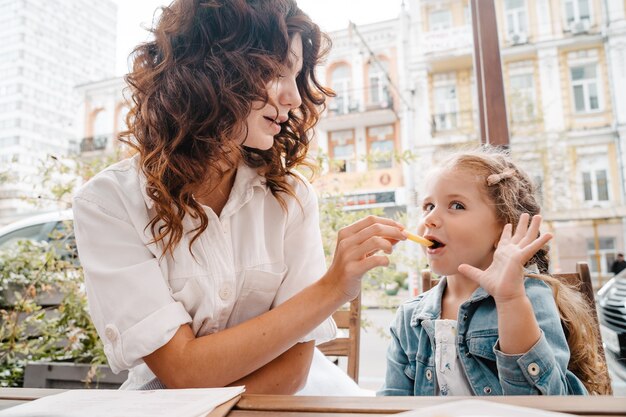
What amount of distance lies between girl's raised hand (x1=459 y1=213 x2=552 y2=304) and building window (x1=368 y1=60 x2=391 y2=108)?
173cm

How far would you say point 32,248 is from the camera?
91.4 inches

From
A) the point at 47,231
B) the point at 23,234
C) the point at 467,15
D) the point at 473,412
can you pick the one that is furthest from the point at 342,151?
the point at 473,412

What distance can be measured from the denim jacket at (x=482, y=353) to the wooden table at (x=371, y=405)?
0.32 metres

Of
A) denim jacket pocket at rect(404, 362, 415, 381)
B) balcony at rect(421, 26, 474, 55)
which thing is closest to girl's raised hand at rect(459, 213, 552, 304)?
denim jacket pocket at rect(404, 362, 415, 381)

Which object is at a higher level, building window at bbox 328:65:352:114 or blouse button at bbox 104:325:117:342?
building window at bbox 328:65:352:114

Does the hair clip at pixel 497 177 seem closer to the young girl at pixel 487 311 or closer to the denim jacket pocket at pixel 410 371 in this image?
the young girl at pixel 487 311

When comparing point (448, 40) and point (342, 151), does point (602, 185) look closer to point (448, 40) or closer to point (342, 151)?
point (448, 40)

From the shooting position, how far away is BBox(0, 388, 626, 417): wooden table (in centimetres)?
55

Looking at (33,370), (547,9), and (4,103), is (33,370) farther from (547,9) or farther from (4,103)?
(547,9)

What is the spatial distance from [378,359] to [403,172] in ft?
3.26

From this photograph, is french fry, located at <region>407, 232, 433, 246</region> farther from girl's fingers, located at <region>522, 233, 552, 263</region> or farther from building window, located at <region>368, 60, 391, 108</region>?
building window, located at <region>368, 60, 391, 108</region>

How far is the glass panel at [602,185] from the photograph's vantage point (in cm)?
201

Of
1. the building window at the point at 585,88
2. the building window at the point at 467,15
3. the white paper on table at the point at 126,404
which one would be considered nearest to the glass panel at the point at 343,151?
the building window at the point at 467,15

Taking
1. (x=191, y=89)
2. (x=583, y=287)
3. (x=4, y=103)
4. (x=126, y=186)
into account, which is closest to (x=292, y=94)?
(x=191, y=89)
